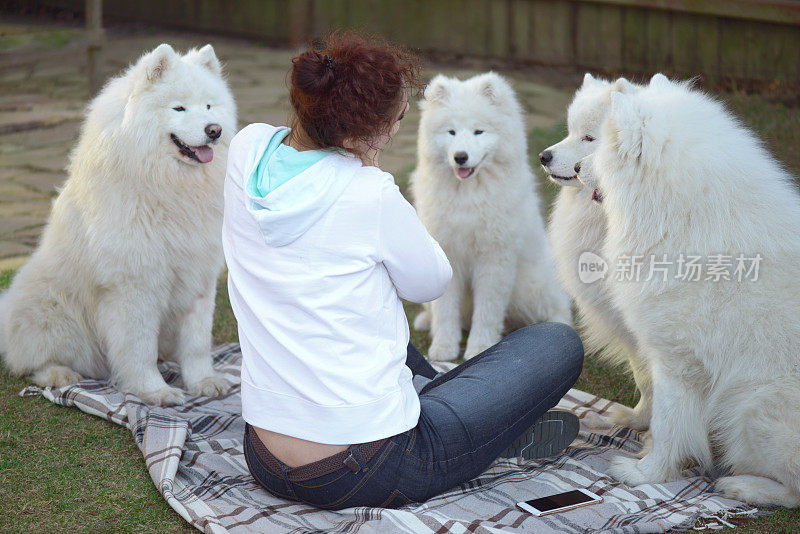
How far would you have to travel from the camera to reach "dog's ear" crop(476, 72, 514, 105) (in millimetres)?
3955

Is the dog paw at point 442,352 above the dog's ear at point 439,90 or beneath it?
beneath

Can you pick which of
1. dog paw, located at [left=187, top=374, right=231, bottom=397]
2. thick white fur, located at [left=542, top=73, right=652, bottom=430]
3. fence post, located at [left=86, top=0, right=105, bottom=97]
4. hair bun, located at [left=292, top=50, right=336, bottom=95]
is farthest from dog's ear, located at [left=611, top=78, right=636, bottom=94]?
fence post, located at [left=86, top=0, right=105, bottom=97]

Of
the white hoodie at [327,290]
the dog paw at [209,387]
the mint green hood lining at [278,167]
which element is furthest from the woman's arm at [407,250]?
the dog paw at [209,387]

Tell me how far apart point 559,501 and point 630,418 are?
0.75 metres

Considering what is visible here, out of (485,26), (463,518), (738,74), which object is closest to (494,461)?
(463,518)

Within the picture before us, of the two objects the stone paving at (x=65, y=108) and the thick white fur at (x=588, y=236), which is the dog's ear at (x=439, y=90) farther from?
the stone paving at (x=65, y=108)

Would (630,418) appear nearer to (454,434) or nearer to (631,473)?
(631,473)

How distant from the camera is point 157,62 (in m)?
3.11

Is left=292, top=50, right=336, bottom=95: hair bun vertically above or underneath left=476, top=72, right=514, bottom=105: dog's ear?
above

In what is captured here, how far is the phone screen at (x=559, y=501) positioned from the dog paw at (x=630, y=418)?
656 millimetres

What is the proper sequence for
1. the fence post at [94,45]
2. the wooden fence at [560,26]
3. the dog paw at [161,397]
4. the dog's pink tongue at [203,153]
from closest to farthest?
the dog's pink tongue at [203,153], the dog paw at [161,397], the fence post at [94,45], the wooden fence at [560,26]

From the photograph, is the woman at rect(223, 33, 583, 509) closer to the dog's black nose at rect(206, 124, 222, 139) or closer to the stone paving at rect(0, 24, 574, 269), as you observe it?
the dog's black nose at rect(206, 124, 222, 139)

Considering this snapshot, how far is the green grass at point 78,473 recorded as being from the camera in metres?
2.52

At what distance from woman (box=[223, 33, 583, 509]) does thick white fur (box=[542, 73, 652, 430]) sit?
0.87 metres
